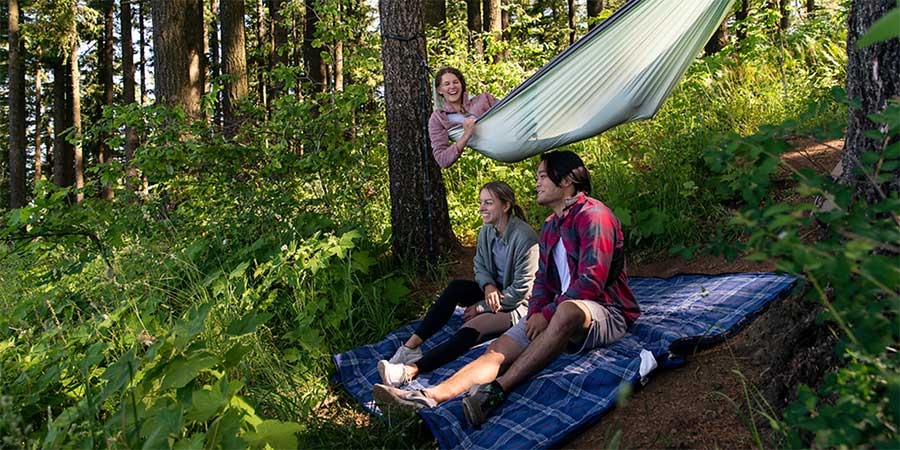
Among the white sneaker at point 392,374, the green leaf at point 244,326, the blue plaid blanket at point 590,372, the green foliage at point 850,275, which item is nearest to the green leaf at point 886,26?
the green foliage at point 850,275

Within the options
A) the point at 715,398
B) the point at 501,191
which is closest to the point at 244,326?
the point at 715,398

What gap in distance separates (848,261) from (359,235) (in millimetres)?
2661

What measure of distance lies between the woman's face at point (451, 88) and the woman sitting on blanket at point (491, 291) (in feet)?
1.92

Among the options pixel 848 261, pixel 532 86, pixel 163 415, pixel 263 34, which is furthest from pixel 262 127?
pixel 263 34

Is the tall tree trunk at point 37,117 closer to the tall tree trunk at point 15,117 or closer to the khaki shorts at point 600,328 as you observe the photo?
the tall tree trunk at point 15,117

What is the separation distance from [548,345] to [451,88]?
4.78ft

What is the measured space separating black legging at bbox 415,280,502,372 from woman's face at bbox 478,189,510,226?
320 mm

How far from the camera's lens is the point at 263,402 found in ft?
8.53

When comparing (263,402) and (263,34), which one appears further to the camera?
(263,34)

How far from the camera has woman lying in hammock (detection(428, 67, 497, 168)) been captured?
333cm

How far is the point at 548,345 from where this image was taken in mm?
2375

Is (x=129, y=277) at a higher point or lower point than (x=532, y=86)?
lower

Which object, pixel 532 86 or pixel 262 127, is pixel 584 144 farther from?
pixel 262 127

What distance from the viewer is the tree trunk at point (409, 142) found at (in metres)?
3.79
